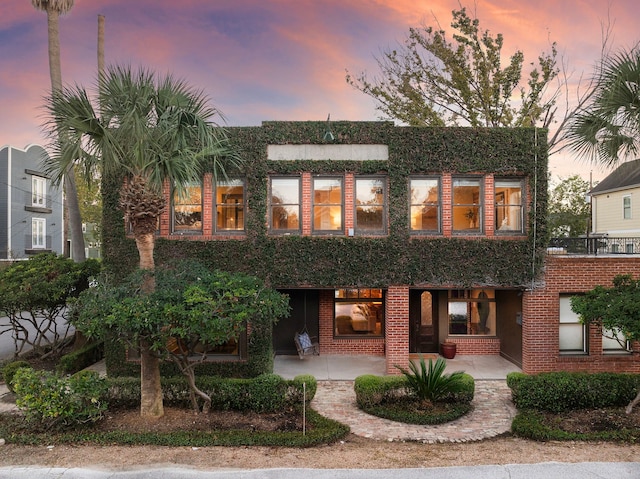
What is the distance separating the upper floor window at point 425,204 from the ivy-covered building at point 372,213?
30 mm

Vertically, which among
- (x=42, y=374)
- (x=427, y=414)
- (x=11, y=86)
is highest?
(x=11, y=86)

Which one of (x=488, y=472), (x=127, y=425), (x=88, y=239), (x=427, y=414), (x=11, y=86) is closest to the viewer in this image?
(x=488, y=472)

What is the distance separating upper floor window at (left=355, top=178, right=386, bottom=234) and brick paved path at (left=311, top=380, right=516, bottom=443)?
4.59m

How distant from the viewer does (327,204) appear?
11.5 meters

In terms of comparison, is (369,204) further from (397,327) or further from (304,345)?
(304,345)

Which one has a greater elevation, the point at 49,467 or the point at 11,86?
the point at 11,86

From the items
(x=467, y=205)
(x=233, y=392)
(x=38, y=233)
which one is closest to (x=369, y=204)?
(x=467, y=205)

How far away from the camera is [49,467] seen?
5.99 m

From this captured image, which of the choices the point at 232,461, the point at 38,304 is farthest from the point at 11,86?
the point at 232,461

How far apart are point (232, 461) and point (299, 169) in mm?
7559

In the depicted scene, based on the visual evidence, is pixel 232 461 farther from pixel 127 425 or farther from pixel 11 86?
pixel 11 86

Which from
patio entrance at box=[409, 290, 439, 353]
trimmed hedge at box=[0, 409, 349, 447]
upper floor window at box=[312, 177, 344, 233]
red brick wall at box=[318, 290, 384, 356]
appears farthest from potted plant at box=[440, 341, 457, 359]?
trimmed hedge at box=[0, 409, 349, 447]

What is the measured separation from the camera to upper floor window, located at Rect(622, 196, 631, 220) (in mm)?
27453

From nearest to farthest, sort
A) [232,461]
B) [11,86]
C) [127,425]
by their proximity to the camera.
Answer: [232,461]
[127,425]
[11,86]
